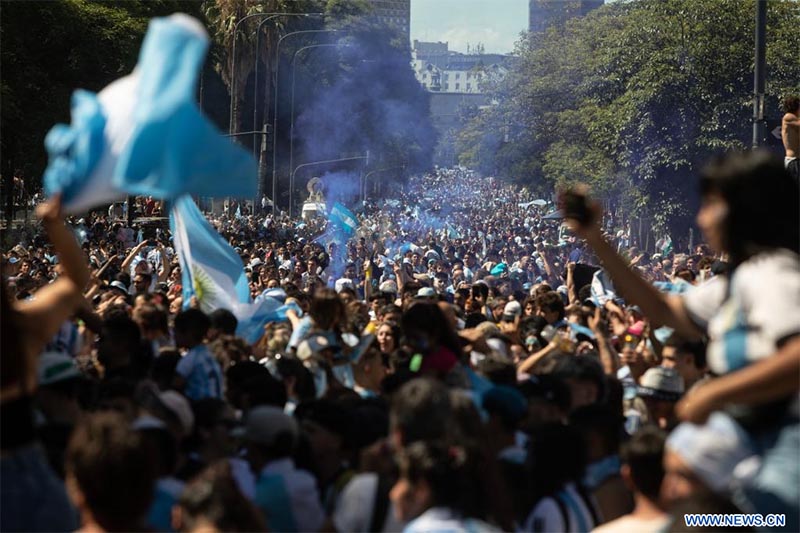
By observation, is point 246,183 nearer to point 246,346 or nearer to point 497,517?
point 497,517

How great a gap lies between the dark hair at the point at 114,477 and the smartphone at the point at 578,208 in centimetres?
158

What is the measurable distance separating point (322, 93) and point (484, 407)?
68362mm

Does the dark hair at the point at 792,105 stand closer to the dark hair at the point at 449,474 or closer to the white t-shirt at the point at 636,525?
the white t-shirt at the point at 636,525

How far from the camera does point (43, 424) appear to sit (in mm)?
5520

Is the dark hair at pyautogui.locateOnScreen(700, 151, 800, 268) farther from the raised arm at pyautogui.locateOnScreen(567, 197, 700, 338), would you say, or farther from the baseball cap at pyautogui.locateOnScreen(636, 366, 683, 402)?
the baseball cap at pyautogui.locateOnScreen(636, 366, 683, 402)

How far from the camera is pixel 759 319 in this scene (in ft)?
12.3

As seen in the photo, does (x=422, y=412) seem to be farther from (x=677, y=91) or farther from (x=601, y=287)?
(x=677, y=91)

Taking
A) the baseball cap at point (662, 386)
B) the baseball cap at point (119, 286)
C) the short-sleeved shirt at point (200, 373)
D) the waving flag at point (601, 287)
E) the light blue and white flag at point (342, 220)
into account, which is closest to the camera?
the baseball cap at point (662, 386)

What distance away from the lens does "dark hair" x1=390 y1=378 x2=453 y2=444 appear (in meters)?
4.36

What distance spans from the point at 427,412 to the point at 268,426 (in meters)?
1.11

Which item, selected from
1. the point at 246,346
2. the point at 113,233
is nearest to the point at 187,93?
the point at 246,346

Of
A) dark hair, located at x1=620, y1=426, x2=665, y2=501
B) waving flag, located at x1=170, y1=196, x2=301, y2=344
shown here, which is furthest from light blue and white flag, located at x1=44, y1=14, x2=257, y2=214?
waving flag, located at x1=170, y1=196, x2=301, y2=344

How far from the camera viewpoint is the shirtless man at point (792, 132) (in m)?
10.5

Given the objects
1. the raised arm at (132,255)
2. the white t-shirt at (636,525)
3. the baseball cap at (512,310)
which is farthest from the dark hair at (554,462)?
the raised arm at (132,255)
